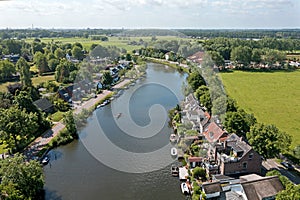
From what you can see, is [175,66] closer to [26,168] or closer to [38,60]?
[38,60]

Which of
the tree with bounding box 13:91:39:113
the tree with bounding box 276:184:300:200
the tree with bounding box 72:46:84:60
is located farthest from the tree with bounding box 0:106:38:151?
the tree with bounding box 72:46:84:60

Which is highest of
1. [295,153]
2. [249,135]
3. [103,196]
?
[249,135]

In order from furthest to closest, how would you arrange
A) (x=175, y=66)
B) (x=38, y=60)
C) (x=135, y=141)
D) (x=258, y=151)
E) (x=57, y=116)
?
(x=175, y=66) < (x=38, y=60) < (x=57, y=116) < (x=135, y=141) < (x=258, y=151)

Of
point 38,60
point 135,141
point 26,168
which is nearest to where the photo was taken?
point 26,168

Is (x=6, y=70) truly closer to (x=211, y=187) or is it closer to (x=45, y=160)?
(x=45, y=160)

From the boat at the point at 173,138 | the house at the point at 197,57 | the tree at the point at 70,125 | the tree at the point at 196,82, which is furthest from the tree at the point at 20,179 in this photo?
the house at the point at 197,57

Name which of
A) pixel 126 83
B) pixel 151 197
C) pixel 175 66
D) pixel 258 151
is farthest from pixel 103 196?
pixel 175 66

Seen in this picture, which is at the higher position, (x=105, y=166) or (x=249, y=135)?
(x=249, y=135)

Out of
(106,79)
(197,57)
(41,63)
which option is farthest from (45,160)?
(197,57)
